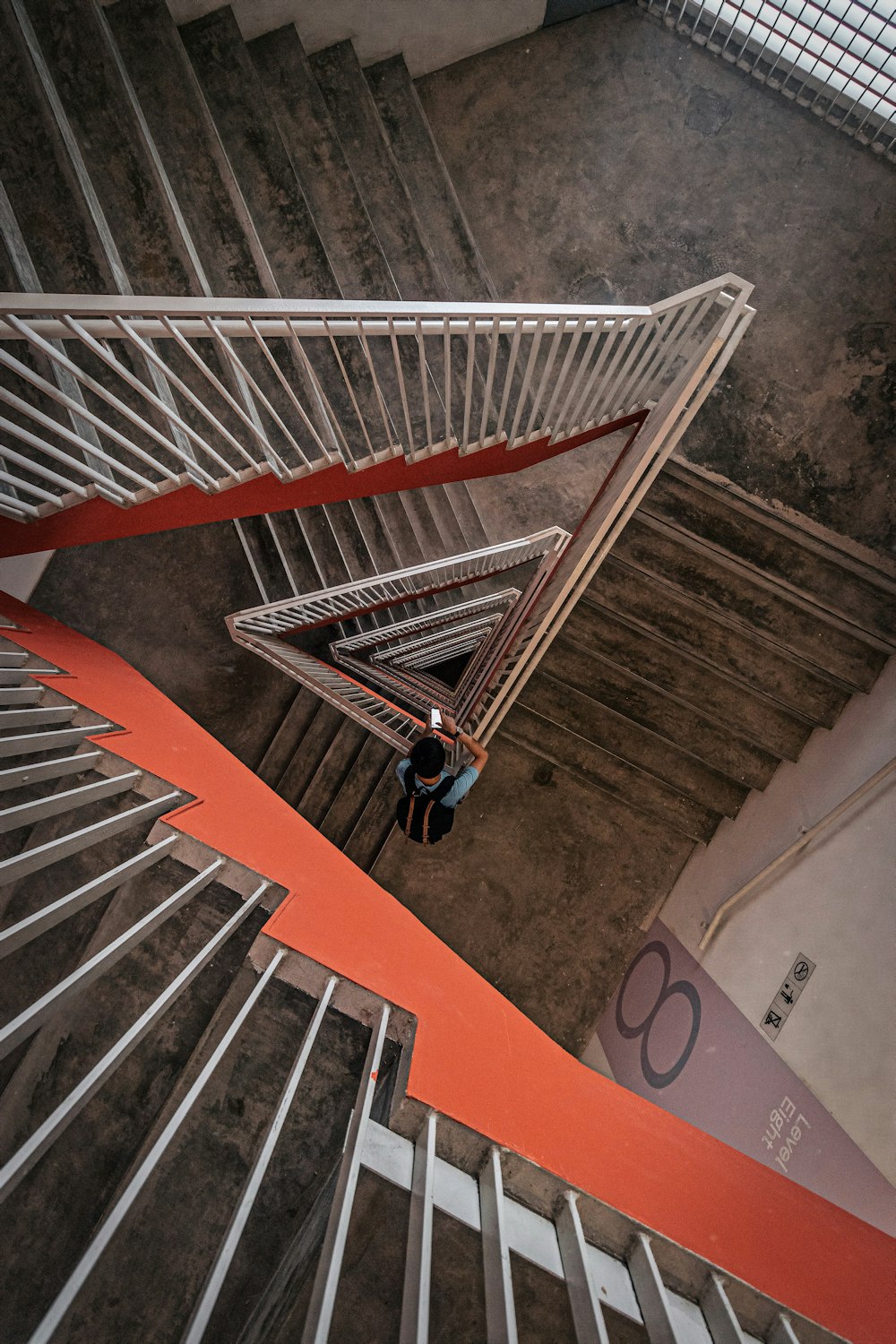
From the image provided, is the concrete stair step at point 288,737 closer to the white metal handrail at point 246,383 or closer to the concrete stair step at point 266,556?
the concrete stair step at point 266,556

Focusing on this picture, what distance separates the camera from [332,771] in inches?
220

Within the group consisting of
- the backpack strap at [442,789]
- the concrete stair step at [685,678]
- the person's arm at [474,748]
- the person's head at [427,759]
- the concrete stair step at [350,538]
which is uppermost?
the concrete stair step at [685,678]

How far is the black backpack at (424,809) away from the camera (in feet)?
12.5

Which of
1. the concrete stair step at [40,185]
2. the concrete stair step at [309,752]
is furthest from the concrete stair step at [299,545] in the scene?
the concrete stair step at [40,185]

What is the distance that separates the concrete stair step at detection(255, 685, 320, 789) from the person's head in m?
2.06

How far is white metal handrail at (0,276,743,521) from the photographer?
2.22m

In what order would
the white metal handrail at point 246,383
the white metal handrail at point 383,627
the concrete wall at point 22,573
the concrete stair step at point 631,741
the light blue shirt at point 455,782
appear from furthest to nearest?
the concrete stair step at point 631,741
the concrete wall at point 22,573
the white metal handrail at point 383,627
the light blue shirt at point 455,782
the white metal handrail at point 246,383

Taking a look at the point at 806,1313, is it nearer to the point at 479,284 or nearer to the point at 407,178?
the point at 479,284

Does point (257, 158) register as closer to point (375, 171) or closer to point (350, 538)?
point (375, 171)

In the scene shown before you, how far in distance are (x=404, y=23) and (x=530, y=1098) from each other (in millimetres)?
6164

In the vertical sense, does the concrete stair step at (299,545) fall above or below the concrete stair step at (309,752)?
above

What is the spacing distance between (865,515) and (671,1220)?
443 cm

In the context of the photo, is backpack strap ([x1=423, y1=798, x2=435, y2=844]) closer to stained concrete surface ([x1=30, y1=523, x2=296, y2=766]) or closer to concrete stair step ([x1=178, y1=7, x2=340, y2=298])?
stained concrete surface ([x1=30, y1=523, x2=296, y2=766])

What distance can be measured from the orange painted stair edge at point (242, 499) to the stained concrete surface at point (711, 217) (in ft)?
5.73
